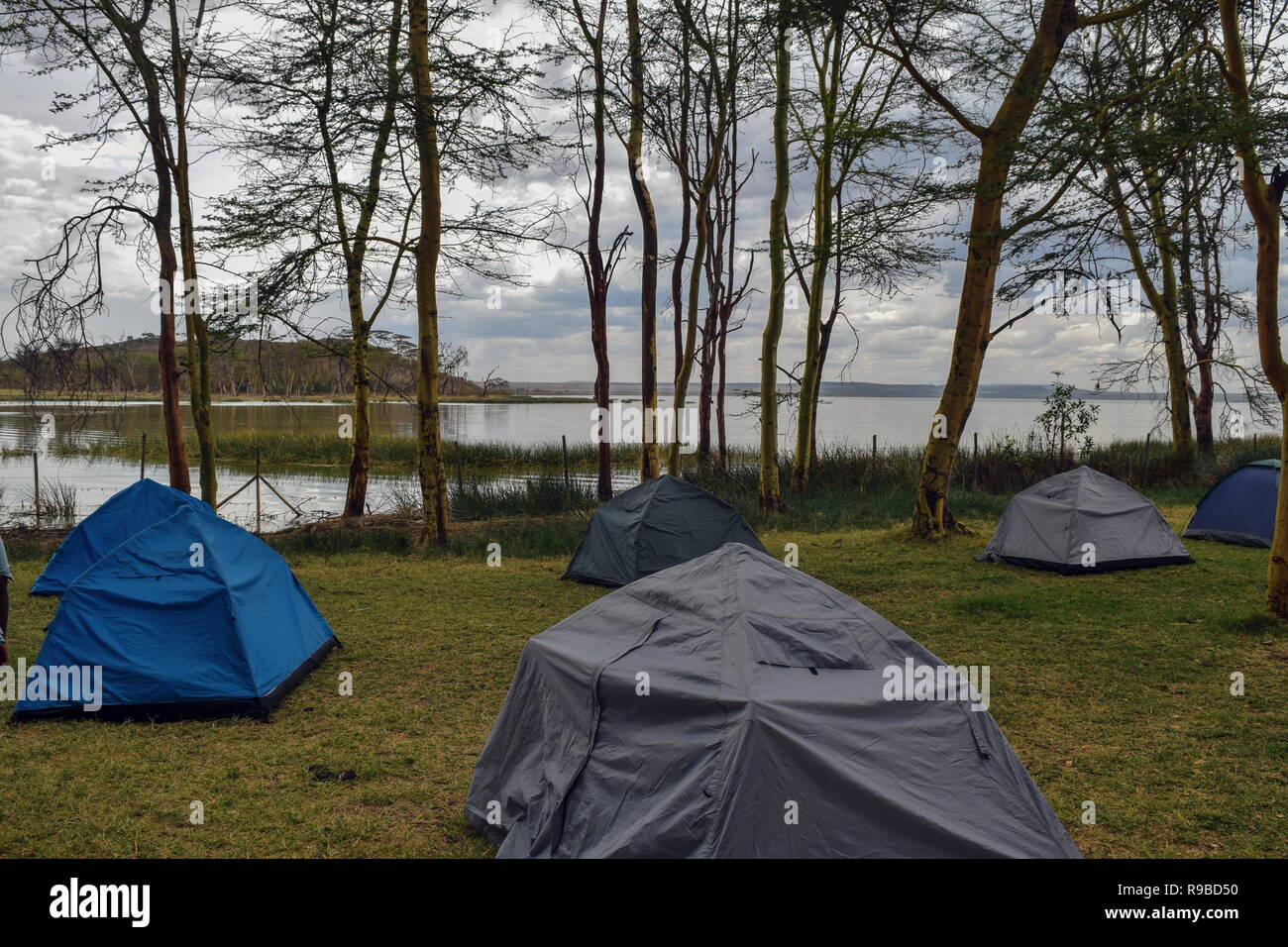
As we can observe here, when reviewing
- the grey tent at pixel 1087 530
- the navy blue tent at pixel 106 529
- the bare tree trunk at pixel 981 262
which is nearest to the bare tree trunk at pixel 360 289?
the navy blue tent at pixel 106 529

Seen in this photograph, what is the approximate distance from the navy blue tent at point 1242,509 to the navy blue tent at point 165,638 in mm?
13225


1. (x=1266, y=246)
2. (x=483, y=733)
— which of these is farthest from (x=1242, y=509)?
(x=483, y=733)

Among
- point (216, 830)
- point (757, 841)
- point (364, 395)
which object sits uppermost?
point (364, 395)

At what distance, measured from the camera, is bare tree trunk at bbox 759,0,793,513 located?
15.8 m

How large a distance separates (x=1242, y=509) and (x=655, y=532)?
921cm

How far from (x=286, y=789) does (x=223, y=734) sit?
3.91 feet

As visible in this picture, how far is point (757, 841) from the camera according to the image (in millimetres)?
3375

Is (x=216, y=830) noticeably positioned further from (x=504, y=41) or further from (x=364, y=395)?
(x=364, y=395)

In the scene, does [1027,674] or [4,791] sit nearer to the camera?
[4,791]

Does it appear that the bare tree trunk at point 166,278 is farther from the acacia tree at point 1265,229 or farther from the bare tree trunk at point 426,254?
the acacia tree at point 1265,229

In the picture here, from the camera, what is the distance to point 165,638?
619 cm

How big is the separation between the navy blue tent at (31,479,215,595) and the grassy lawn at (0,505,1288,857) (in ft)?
1.81
